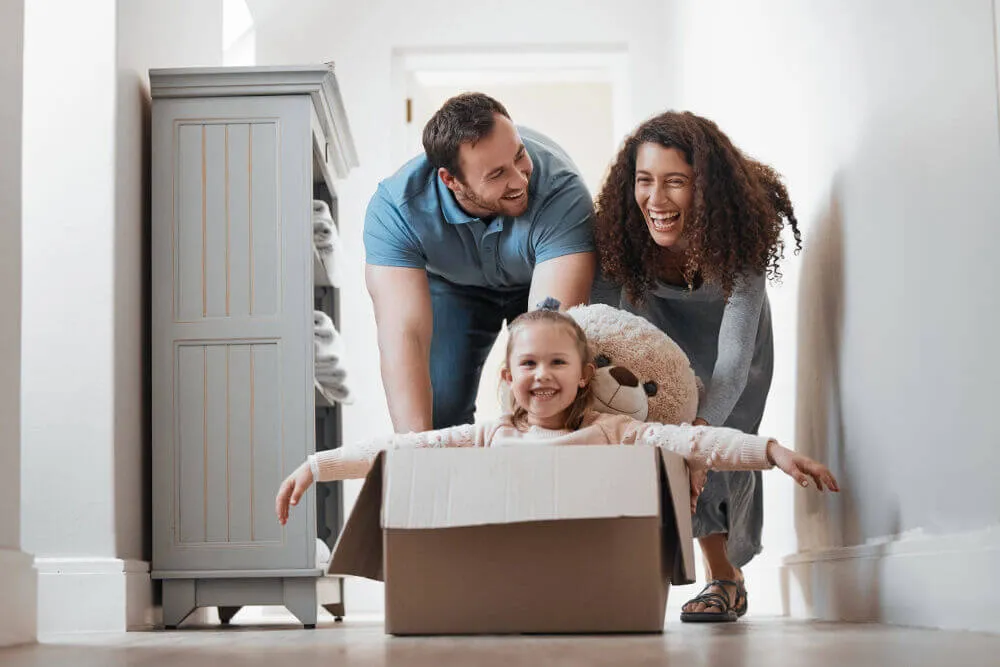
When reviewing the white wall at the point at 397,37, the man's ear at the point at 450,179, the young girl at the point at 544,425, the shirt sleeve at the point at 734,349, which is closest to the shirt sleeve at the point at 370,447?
the young girl at the point at 544,425

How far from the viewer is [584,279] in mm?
2256

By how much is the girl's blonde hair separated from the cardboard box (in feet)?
0.82

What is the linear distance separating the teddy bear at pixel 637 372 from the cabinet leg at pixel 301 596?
877 mm

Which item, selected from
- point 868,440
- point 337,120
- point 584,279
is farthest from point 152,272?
point 868,440

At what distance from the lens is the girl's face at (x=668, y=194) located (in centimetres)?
218

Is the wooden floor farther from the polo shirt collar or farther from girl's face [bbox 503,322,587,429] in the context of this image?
the polo shirt collar

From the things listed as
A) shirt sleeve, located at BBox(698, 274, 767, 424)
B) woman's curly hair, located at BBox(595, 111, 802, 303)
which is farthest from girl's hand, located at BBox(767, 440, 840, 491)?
woman's curly hair, located at BBox(595, 111, 802, 303)

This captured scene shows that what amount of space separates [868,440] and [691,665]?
102cm

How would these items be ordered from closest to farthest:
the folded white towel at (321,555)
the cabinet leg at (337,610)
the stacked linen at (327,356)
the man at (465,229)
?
the man at (465,229)
the folded white towel at (321,555)
the stacked linen at (327,356)
the cabinet leg at (337,610)

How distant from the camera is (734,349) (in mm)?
2137

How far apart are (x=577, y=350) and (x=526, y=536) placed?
34 centimetres

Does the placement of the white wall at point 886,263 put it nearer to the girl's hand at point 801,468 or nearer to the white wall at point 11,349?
the girl's hand at point 801,468

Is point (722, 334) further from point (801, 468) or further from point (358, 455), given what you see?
point (358, 455)

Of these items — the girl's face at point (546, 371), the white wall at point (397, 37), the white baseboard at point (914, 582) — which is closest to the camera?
the white baseboard at point (914, 582)
